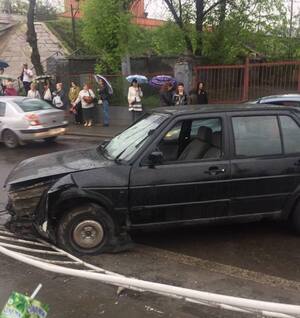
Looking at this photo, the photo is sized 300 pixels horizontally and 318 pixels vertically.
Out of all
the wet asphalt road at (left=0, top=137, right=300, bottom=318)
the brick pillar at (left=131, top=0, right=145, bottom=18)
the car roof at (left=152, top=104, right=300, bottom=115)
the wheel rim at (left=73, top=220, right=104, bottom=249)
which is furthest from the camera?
the brick pillar at (left=131, top=0, right=145, bottom=18)

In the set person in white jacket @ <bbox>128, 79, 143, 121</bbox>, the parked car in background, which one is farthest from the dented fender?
person in white jacket @ <bbox>128, 79, 143, 121</bbox>

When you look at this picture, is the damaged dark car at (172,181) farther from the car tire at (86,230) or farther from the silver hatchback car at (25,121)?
the silver hatchback car at (25,121)

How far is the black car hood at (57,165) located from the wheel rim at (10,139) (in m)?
7.12

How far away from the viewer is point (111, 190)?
5.14m

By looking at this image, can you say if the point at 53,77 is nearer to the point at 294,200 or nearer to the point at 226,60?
the point at 226,60

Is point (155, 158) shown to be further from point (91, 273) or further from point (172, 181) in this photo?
point (91, 273)

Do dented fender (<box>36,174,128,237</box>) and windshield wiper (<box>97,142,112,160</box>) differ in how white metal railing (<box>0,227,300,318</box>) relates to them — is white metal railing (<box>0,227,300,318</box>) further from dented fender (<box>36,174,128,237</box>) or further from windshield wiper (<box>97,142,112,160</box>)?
windshield wiper (<box>97,142,112,160</box>)

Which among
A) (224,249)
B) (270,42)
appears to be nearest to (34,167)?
(224,249)

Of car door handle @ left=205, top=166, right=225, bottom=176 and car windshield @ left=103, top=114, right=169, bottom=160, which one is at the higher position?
car windshield @ left=103, top=114, right=169, bottom=160

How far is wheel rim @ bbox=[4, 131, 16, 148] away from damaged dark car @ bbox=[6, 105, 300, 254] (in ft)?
24.8

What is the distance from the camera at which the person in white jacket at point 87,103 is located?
670 inches

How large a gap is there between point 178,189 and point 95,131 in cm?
1136

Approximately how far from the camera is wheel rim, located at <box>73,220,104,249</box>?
519 centimetres

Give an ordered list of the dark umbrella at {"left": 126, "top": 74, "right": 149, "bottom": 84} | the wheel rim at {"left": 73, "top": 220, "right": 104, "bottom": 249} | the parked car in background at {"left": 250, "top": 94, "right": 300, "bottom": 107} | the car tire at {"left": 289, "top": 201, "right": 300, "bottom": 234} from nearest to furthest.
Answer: the wheel rim at {"left": 73, "top": 220, "right": 104, "bottom": 249}, the car tire at {"left": 289, "top": 201, "right": 300, "bottom": 234}, the parked car in background at {"left": 250, "top": 94, "right": 300, "bottom": 107}, the dark umbrella at {"left": 126, "top": 74, "right": 149, "bottom": 84}
